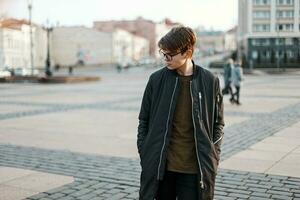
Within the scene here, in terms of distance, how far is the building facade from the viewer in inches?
2936

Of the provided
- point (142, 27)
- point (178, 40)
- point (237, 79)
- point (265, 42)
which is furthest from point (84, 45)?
point (178, 40)

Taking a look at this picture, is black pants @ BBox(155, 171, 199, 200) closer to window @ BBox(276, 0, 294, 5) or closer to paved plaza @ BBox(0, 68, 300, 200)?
paved plaza @ BBox(0, 68, 300, 200)

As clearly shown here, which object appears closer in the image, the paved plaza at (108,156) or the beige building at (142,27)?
the paved plaza at (108,156)

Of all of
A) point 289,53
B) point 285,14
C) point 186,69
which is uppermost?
point 285,14

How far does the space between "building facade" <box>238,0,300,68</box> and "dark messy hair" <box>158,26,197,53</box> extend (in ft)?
232

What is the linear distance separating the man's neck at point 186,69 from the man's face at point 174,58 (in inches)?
1.7

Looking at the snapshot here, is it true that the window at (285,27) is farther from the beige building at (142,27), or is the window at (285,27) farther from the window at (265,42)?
the beige building at (142,27)

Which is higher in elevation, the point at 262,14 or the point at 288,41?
the point at 262,14

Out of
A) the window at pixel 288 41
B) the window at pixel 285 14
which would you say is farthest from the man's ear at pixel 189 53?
the window at pixel 288 41

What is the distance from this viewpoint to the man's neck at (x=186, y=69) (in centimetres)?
326

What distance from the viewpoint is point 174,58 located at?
10.4 feet

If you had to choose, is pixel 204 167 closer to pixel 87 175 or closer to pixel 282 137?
pixel 87 175

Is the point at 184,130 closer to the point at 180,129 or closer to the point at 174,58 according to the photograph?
the point at 180,129

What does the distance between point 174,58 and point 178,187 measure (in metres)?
0.90
